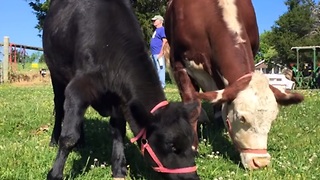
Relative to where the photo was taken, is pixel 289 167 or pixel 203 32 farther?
pixel 203 32

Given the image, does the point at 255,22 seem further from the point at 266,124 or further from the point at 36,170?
the point at 36,170

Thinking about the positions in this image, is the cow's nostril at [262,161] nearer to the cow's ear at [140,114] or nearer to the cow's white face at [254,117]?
the cow's white face at [254,117]

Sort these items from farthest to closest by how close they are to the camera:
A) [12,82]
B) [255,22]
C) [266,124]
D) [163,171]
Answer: [12,82], [255,22], [266,124], [163,171]

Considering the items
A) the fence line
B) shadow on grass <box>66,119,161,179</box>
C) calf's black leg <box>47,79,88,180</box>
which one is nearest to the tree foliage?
the fence line

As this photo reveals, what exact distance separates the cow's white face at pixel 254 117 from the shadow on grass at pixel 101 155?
3.39ft

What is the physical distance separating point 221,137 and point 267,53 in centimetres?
9008

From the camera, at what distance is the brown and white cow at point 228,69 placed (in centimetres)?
463

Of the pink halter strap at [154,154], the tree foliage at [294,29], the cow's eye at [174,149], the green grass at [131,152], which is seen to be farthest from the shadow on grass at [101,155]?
the tree foliage at [294,29]

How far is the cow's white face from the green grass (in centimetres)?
15

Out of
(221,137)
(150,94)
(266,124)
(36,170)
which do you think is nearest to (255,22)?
(221,137)

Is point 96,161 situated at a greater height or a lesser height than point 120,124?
lesser

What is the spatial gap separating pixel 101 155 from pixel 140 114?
173 centimetres

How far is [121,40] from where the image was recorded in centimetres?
440

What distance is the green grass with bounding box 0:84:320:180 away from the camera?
4.49m
